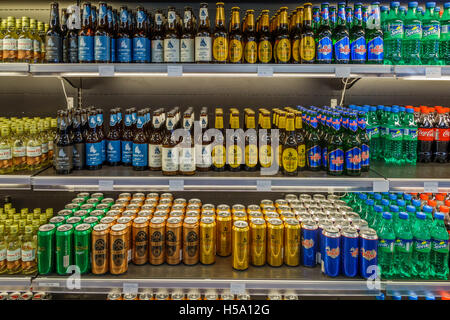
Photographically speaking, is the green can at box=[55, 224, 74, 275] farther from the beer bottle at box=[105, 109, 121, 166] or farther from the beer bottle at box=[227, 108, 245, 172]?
the beer bottle at box=[227, 108, 245, 172]

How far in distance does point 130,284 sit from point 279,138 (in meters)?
1.13

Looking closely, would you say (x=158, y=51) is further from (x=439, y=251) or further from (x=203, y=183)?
(x=439, y=251)

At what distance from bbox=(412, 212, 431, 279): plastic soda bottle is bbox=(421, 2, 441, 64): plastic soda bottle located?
924mm

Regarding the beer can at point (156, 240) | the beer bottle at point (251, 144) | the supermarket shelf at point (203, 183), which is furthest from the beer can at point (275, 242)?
the beer can at point (156, 240)

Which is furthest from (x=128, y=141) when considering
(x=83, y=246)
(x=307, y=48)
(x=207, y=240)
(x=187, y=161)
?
(x=307, y=48)

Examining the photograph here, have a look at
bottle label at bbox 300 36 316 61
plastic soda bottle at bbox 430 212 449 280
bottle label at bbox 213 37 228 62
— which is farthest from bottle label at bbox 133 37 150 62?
plastic soda bottle at bbox 430 212 449 280

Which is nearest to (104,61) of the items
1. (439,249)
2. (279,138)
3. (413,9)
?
(279,138)

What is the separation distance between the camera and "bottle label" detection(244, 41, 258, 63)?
6.77 ft

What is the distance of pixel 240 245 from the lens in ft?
6.47

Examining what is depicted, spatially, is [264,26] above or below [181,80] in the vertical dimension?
above

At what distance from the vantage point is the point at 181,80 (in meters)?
2.76

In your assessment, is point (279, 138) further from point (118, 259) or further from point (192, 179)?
point (118, 259)

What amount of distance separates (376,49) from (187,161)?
1210 millimetres

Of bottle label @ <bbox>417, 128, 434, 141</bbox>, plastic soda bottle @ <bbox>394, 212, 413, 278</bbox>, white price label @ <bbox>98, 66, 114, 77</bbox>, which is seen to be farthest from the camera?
bottle label @ <bbox>417, 128, 434, 141</bbox>
